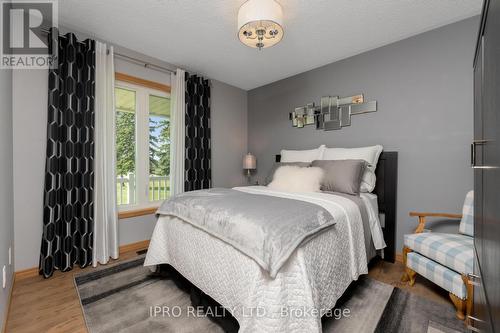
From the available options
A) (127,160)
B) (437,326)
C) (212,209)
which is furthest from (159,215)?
(437,326)

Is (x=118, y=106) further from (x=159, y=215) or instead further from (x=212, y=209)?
(x=212, y=209)

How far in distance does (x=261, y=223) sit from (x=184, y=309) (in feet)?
3.27

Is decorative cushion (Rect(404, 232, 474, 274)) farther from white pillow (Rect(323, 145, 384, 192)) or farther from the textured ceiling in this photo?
the textured ceiling

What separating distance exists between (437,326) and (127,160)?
3.38m

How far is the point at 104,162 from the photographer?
2.51 metres

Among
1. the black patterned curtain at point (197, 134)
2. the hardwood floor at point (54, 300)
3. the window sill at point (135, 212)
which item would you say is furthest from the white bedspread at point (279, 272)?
the black patterned curtain at point (197, 134)

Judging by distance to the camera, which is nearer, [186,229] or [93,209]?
[186,229]

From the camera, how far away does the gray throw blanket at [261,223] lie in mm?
1151

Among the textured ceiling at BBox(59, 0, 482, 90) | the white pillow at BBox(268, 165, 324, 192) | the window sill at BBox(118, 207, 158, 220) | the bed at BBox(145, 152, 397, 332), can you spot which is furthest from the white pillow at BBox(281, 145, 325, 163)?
the window sill at BBox(118, 207, 158, 220)

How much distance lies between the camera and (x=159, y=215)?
6.91 ft

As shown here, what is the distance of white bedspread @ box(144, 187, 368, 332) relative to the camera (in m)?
1.13

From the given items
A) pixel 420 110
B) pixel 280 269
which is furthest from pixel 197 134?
pixel 420 110

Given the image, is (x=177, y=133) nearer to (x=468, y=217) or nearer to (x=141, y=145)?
(x=141, y=145)

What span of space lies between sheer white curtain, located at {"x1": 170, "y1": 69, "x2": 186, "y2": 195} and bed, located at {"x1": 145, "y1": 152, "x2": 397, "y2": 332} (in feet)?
3.81
